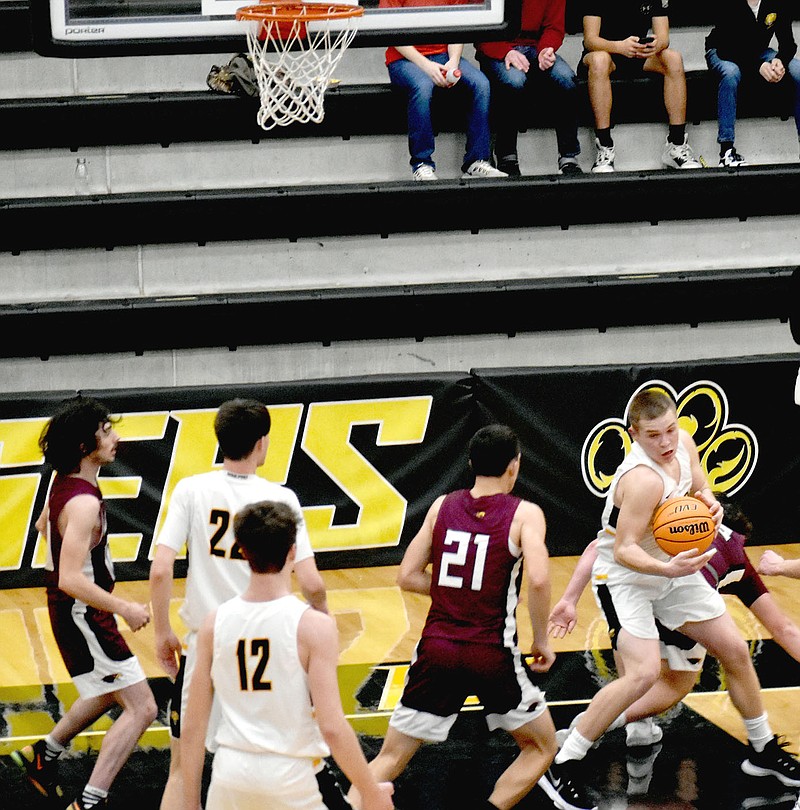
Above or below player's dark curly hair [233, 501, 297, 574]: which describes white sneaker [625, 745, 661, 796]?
below

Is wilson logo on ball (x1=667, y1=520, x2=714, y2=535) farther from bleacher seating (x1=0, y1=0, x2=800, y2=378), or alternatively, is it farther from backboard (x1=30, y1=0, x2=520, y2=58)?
bleacher seating (x1=0, y1=0, x2=800, y2=378)

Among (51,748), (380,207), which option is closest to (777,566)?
(51,748)

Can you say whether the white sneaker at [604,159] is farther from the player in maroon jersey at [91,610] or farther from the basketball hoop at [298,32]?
the player in maroon jersey at [91,610]

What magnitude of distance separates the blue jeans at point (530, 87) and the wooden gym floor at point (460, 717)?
167 inches

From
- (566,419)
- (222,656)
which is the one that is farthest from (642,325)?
(222,656)

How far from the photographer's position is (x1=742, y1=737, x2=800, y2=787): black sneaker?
19.7 ft

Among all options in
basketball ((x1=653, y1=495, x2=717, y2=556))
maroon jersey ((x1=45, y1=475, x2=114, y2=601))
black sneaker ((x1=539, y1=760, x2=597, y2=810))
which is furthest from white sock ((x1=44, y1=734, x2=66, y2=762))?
basketball ((x1=653, y1=495, x2=717, y2=556))

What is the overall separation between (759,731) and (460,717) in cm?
166

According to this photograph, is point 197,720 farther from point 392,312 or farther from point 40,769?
point 392,312

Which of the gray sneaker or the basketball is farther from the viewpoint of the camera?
the gray sneaker

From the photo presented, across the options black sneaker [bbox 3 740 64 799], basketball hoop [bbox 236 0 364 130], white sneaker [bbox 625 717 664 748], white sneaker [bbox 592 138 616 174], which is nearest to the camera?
black sneaker [bbox 3 740 64 799]

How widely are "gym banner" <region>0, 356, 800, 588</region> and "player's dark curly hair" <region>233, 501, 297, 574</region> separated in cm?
602

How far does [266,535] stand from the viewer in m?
4.01

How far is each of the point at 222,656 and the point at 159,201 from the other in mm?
7747
